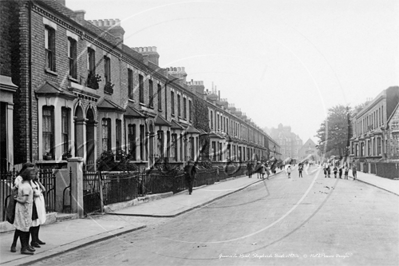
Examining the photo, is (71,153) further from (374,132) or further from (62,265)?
(374,132)

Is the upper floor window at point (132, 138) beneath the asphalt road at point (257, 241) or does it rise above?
above

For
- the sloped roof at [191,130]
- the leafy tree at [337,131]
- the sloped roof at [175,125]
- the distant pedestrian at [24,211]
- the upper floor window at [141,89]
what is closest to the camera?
the distant pedestrian at [24,211]

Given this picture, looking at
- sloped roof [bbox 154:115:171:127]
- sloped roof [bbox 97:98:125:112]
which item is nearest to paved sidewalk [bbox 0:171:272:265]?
sloped roof [bbox 97:98:125:112]

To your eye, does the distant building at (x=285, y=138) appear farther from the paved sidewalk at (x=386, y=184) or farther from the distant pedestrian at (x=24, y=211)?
the distant pedestrian at (x=24, y=211)

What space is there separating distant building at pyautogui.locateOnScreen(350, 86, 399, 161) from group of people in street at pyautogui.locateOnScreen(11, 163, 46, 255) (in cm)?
4573

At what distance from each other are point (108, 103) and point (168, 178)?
15.4 feet

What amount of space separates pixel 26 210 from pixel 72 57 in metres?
11.8

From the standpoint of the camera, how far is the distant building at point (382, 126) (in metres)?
49.6

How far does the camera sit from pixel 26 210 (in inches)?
349

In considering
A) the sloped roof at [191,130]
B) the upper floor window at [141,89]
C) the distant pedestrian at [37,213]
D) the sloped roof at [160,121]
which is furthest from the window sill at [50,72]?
the sloped roof at [191,130]

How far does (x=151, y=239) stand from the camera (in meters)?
10.6

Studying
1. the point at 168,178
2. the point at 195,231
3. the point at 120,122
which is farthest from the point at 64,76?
the point at 195,231

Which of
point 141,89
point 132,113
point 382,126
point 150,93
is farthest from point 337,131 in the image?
point 132,113

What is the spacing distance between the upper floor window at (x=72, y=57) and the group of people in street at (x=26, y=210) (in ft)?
35.6
